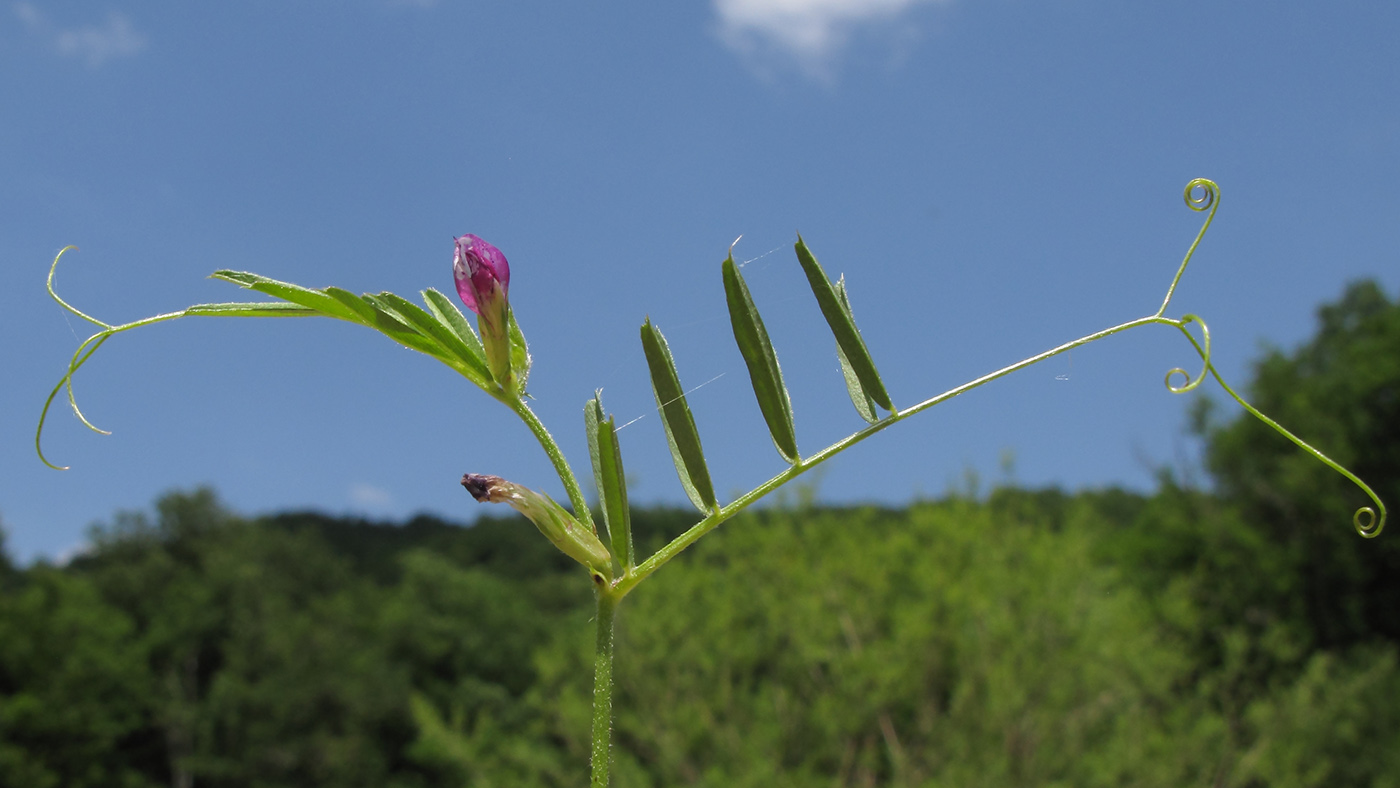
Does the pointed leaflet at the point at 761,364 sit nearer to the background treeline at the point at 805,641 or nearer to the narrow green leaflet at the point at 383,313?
the narrow green leaflet at the point at 383,313

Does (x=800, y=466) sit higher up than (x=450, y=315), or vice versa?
(x=450, y=315)

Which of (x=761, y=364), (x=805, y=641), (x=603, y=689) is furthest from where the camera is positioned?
(x=805, y=641)

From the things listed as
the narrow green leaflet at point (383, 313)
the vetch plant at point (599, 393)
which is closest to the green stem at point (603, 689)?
the vetch plant at point (599, 393)

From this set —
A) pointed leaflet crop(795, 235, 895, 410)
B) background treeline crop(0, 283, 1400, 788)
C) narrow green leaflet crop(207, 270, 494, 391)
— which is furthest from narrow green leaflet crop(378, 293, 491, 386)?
background treeline crop(0, 283, 1400, 788)

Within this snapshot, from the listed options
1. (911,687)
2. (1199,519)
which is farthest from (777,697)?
(1199,519)

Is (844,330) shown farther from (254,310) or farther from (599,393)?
(254,310)

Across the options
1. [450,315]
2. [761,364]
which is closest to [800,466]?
[761,364]
